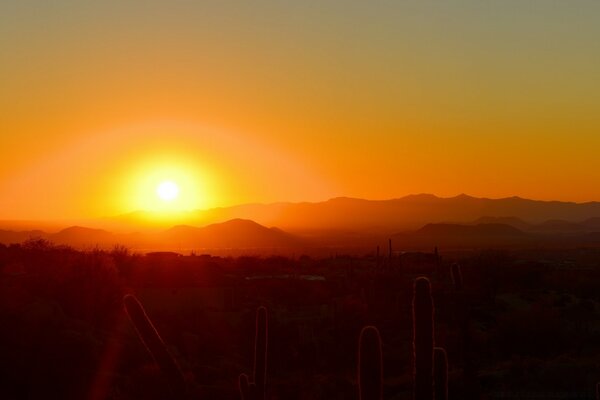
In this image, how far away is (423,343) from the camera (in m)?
10.8

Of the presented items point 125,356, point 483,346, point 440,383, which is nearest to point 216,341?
point 125,356

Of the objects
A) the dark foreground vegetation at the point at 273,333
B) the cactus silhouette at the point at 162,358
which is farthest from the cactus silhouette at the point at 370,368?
the cactus silhouette at the point at 162,358

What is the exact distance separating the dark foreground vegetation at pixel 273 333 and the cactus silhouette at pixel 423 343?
0.7 inches

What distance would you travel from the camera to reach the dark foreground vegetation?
24188 millimetres

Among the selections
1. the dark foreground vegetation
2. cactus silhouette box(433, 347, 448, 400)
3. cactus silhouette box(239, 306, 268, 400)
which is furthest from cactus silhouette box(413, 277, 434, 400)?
cactus silhouette box(239, 306, 268, 400)

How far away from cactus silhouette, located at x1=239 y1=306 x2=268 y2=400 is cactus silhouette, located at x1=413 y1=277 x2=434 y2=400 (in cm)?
340

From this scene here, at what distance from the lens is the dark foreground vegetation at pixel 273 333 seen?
24188 mm

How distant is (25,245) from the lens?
4947cm

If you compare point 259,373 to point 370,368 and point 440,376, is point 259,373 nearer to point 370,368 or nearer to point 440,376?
point 440,376

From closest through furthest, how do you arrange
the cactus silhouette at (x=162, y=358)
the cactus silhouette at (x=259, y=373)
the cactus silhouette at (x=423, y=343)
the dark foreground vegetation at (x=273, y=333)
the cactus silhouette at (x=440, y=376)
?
the cactus silhouette at (x=162, y=358) → the cactus silhouette at (x=423, y=343) → the cactus silhouette at (x=259, y=373) → the cactus silhouette at (x=440, y=376) → the dark foreground vegetation at (x=273, y=333)

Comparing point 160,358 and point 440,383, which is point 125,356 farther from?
point 160,358

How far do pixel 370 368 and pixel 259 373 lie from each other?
4.30 meters

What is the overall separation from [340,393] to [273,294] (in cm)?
1802

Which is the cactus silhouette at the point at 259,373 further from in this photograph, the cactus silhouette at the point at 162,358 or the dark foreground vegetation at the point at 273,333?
the cactus silhouette at the point at 162,358
